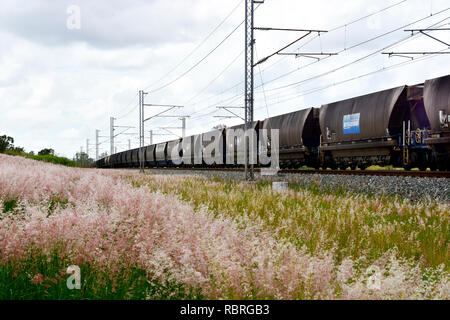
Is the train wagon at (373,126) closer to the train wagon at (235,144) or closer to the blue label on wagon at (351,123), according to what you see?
the blue label on wagon at (351,123)

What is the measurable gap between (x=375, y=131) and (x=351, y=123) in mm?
1872

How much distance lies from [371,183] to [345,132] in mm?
8691

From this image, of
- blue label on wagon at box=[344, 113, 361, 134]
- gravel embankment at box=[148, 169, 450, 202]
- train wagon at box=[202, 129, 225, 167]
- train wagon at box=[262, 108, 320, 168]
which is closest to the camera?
gravel embankment at box=[148, 169, 450, 202]

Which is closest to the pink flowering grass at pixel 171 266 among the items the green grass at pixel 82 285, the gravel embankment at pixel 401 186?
the green grass at pixel 82 285

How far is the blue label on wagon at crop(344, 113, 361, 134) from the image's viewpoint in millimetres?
19359

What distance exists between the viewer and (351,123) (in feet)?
64.7

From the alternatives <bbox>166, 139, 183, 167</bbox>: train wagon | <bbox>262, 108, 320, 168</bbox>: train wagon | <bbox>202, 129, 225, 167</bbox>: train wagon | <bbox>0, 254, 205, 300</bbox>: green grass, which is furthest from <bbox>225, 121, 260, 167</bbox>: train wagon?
<bbox>0, 254, 205, 300</bbox>: green grass

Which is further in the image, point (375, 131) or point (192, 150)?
point (192, 150)

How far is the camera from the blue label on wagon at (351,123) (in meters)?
19.4

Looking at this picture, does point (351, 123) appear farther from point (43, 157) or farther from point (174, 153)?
point (43, 157)

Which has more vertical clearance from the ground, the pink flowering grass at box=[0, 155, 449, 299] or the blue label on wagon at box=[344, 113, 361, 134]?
the blue label on wagon at box=[344, 113, 361, 134]

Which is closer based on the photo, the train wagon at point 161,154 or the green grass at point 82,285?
the green grass at point 82,285

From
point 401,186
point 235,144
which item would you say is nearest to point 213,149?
point 235,144

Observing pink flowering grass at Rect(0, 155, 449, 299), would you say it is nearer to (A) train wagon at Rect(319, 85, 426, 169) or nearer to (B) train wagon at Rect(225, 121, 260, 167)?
(A) train wagon at Rect(319, 85, 426, 169)
